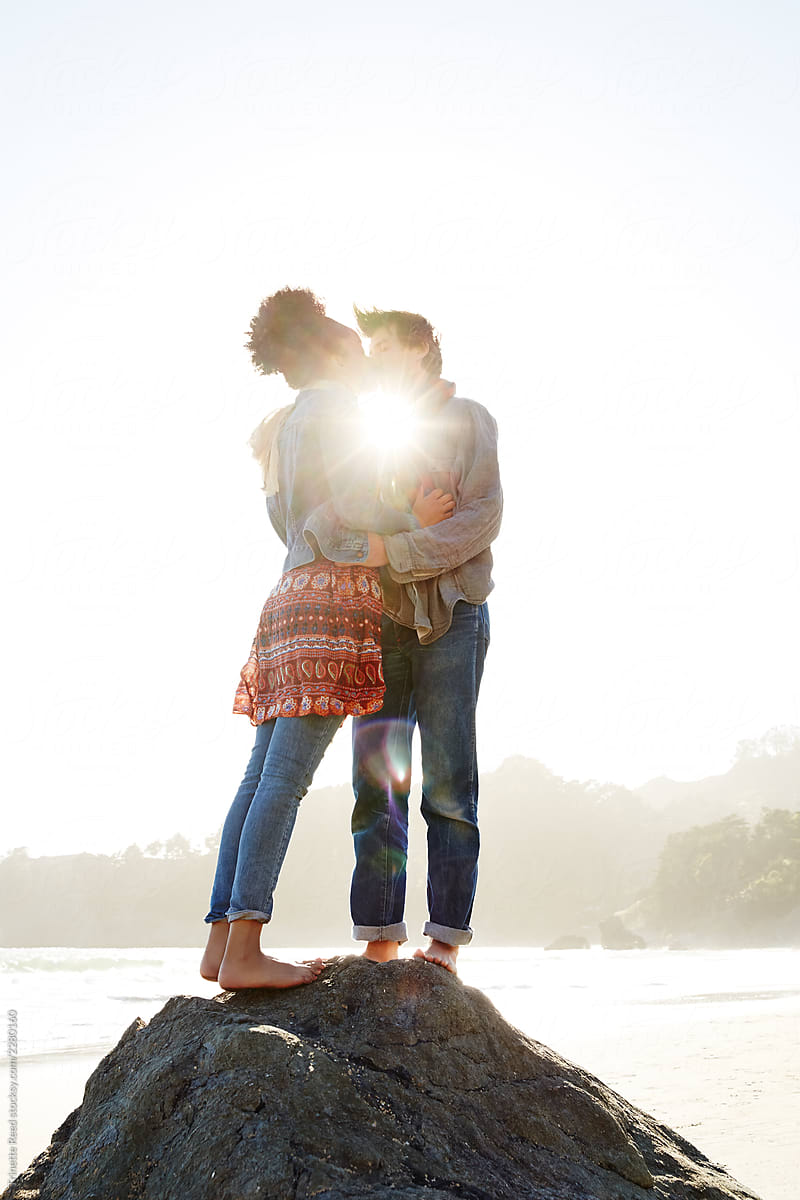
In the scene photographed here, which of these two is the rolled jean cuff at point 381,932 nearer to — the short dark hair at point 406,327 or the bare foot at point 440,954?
the bare foot at point 440,954

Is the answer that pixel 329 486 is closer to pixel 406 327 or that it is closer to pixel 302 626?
pixel 302 626

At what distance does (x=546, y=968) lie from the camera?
81.7 ft

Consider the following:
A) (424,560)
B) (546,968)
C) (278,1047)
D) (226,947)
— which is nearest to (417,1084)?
(278,1047)

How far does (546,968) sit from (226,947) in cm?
2450

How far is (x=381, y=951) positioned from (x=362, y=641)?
98 centimetres

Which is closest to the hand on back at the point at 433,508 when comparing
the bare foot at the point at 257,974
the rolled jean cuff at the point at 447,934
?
the rolled jean cuff at the point at 447,934

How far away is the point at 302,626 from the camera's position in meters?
2.71

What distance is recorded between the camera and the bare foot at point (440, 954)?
270 cm

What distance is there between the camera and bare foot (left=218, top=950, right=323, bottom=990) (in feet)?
8.22

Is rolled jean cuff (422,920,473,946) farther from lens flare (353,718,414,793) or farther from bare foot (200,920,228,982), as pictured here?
bare foot (200,920,228,982)

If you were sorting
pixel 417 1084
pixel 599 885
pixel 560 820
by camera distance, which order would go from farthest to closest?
pixel 560 820 < pixel 599 885 < pixel 417 1084

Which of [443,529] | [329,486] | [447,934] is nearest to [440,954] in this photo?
[447,934]

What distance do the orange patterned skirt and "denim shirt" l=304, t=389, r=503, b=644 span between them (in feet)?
0.34

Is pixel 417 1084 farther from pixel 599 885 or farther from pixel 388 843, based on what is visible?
pixel 599 885
